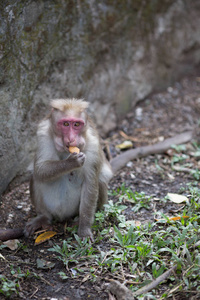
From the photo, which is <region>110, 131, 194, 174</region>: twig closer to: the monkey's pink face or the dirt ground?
the dirt ground

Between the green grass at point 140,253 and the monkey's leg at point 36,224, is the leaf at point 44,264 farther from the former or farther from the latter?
the monkey's leg at point 36,224

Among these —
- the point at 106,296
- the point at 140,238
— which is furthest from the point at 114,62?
the point at 106,296

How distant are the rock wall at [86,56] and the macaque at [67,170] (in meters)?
0.62

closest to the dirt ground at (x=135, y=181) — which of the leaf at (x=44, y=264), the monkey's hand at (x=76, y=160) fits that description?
the leaf at (x=44, y=264)

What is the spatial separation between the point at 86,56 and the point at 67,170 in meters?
2.45

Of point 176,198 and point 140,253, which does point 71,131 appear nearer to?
point 140,253

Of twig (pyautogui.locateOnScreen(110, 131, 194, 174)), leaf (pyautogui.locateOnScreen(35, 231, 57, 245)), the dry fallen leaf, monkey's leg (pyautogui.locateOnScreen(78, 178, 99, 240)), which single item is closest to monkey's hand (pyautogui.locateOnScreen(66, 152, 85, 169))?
monkey's leg (pyautogui.locateOnScreen(78, 178, 99, 240))

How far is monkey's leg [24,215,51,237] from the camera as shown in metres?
4.20

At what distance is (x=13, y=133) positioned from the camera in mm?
4574

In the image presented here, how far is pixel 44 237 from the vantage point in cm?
411

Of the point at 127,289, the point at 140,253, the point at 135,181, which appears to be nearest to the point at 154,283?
the point at 127,289

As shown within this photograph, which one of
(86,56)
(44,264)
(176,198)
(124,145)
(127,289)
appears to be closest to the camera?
(127,289)

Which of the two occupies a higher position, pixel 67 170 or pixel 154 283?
pixel 67 170

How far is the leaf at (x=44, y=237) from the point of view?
160 inches
